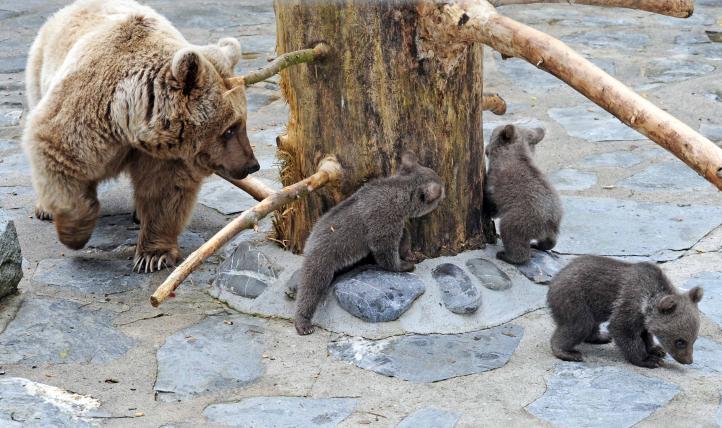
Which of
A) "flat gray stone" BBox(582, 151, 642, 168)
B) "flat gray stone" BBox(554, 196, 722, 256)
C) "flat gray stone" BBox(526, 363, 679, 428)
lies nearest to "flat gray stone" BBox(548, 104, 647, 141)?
"flat gray stone" BBox(582, 151, 642, 168)

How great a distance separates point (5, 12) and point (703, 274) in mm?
8933

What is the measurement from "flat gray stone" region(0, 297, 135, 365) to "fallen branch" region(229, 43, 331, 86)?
1.39 meters

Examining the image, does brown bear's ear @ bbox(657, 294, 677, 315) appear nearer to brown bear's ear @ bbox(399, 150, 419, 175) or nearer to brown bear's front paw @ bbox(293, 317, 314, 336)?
brown bear's ear @ bbox(399, 150, 419, 175)

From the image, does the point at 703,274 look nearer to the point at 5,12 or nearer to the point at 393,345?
the point at 393,345

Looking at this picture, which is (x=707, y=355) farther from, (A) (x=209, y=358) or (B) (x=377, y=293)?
(A) (x=209, y=358)

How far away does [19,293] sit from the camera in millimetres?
5113

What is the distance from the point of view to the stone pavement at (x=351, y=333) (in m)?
4.00

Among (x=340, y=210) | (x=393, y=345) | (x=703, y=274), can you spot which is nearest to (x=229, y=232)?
(x=340, y=210)

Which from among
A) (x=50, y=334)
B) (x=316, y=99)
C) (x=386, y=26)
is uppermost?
(x=386, y=26)

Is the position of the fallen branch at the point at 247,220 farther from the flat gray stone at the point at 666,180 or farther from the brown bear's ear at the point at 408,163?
the flat gray stone at the point at 666,180

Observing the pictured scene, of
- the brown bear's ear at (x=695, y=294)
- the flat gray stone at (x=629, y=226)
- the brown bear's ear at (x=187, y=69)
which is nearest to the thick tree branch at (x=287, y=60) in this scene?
the brown bear's ear at (x=187, y=69)

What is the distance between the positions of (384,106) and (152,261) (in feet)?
5.75

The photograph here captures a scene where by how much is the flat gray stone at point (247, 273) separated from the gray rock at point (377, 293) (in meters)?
0.46

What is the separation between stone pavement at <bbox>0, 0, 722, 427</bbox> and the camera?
4.00m
